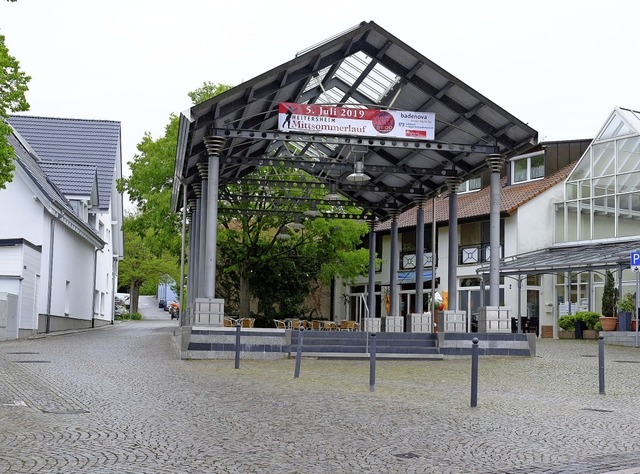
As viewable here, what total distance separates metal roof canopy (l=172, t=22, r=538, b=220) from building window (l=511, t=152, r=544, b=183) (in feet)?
61.5

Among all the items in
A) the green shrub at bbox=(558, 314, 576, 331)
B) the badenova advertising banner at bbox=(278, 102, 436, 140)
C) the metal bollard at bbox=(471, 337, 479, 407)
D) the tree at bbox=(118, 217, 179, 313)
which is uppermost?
the badenova advertising banner at bbox=(278, 102, 436, 140)

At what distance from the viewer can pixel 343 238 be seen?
36719 mm

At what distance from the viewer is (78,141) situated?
49.9m

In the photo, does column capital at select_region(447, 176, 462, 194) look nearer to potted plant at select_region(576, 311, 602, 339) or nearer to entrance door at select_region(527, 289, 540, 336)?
potted plant at select_region(576, 311, 602, 339)

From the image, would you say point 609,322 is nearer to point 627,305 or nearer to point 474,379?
point 627,305

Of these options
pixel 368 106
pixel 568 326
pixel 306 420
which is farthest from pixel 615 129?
pixel 306 420

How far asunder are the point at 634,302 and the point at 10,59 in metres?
22.1

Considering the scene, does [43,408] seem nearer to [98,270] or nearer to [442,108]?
[442,108]

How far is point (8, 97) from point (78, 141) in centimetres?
2612

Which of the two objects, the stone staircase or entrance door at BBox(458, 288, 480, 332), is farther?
entrance door at BBox(458, 288, 480, 332)

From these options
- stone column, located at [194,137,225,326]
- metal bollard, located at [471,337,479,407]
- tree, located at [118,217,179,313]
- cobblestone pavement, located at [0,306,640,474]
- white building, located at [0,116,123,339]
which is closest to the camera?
cobblestone pavement, located at [0,306,640,474]

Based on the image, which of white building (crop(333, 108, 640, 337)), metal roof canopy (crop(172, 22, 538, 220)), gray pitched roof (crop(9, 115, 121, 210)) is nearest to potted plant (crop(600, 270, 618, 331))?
white building (crop(333, 108, 640, 337))

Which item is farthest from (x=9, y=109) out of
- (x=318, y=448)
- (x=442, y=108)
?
(x=318, y=448)

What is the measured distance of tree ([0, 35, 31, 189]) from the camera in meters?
23.7
